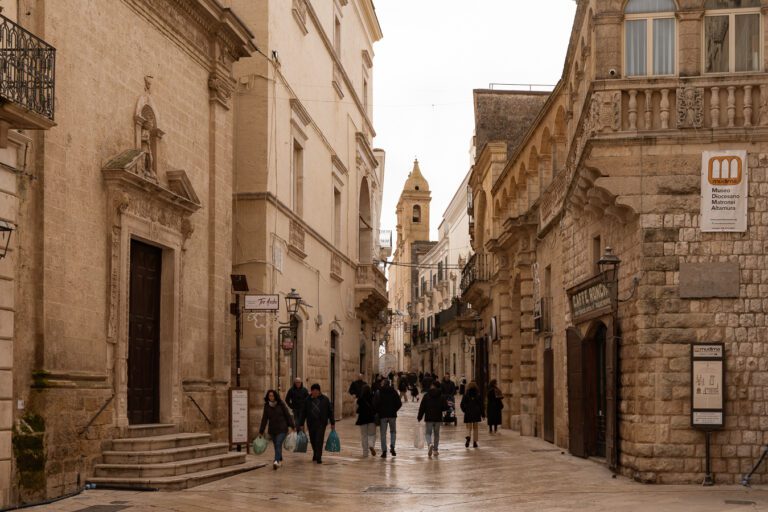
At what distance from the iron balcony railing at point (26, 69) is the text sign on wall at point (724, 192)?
9.00m

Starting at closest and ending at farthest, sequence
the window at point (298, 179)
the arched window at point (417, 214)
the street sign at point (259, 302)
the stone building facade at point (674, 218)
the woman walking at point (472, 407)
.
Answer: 1. the stone building facade at point (674, 218)
2. the street sign at point (259, 302)
3. the woman walking at point (472, 407)
4. the window at point (298, 179)
5. the arched window at point (417, 214)

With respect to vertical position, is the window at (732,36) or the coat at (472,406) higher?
the window at (732,36)

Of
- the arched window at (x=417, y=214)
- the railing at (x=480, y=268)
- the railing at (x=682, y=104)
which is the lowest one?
the railing at (x=480, y=268)

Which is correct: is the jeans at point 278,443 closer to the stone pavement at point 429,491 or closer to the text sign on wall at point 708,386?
the stone pavement at point 429,491

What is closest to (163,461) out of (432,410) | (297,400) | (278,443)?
(278,443)

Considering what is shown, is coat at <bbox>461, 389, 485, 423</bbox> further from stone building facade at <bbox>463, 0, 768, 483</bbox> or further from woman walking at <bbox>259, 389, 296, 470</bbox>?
stone building facade at <bbox>463, 0, 768, 483</bbox>

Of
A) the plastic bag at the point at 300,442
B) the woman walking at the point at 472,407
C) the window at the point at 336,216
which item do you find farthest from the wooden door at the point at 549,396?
the window at the point at 336,216

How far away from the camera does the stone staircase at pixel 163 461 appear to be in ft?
47.1

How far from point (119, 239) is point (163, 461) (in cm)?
314

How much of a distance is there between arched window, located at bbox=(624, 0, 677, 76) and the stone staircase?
8.48 metres

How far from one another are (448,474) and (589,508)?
4892 mm

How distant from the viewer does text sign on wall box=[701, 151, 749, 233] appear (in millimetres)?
15609

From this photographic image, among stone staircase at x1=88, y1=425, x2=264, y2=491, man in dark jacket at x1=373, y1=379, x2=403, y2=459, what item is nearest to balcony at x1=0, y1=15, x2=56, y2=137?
stone staircase at x1=88, y1=425, x2=264, y2=491

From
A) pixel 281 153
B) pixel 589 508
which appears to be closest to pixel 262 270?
pixel 281 153
